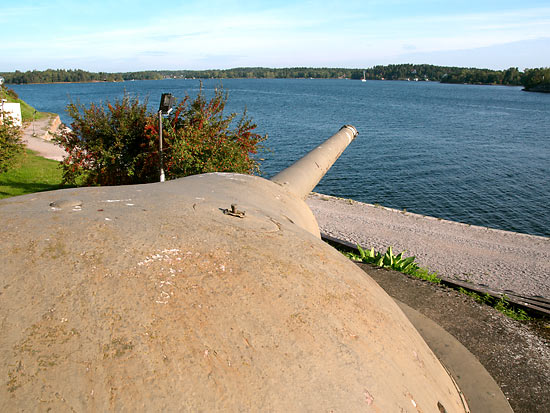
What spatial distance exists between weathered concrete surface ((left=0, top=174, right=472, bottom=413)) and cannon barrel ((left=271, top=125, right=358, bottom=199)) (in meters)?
2.03

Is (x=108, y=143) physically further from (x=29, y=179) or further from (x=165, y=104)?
(x=29, y=179)

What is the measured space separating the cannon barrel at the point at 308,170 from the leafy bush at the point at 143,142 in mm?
3972

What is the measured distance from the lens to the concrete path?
21.7 m

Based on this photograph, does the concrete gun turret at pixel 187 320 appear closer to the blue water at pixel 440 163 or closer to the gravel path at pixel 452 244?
the gravel path at pixel 452 244

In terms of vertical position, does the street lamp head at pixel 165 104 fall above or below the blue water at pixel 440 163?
above

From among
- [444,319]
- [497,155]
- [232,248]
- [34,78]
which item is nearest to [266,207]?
[232,248]

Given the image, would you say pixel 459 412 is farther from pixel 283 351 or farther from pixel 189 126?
pixel 189 126

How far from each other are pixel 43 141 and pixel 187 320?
2993 centimetres

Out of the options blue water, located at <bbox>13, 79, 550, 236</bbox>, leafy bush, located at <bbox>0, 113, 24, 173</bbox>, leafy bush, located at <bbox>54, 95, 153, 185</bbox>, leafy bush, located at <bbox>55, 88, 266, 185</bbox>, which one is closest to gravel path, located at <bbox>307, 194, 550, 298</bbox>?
leafy bush, located at <bbox>55, 88, 266, 185</bbox>

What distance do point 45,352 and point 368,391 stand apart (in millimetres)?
1080

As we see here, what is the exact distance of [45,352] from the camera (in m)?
1.32

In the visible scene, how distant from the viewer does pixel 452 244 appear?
1212 cm

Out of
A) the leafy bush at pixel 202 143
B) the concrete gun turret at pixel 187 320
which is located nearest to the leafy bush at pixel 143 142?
the leafy bush at pixel 202 143

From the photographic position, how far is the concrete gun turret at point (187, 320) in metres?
1.31
